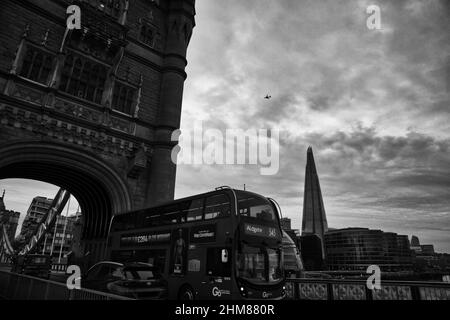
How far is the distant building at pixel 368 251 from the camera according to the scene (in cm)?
12425

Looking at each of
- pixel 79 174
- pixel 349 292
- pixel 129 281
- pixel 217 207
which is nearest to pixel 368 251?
pixel 349 292

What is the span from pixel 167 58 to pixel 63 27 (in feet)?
23.3

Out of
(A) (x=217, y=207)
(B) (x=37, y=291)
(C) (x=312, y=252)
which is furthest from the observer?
(C) (x=312, y=252)

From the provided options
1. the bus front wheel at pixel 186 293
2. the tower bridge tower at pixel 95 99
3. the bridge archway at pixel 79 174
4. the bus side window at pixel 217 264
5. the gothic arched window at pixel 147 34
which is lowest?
the bus front wheel at pixel 186 293

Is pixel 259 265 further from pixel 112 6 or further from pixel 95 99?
pixel 112 6

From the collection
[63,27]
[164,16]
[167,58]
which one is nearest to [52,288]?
[63,27]

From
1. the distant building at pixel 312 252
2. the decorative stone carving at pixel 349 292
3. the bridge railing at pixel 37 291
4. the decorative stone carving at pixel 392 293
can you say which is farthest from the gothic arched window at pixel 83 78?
the distant building at pixel 312 252

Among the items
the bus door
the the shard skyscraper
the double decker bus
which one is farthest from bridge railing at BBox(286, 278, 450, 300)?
the the shard skyscraper

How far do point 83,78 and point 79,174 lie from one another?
6.03 meters

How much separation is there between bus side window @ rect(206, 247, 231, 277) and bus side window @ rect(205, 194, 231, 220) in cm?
126

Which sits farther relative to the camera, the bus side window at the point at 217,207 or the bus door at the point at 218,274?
the bus side window at the point at 217,207

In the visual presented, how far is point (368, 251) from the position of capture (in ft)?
409

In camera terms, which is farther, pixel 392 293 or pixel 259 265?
pixel 392 293
